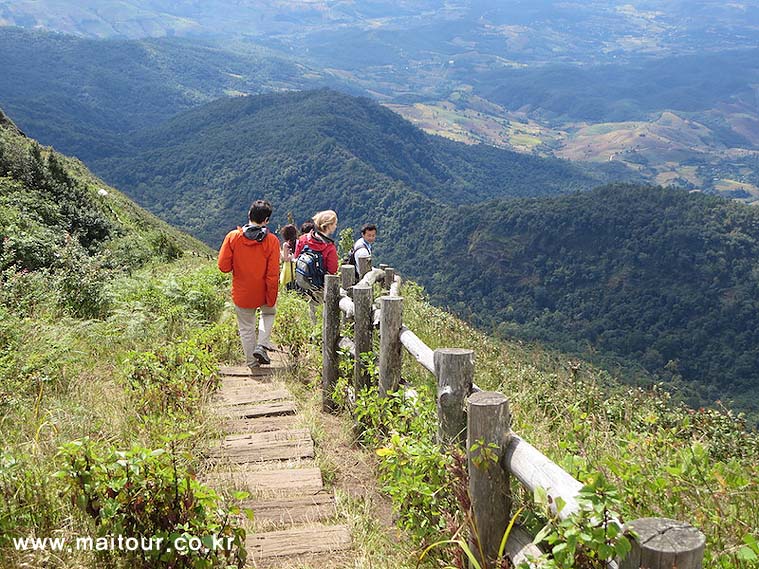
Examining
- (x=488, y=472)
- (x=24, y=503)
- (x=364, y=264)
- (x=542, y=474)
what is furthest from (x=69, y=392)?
(x=364, y=264)

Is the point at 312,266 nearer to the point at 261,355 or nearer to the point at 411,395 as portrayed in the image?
the point at 261,355

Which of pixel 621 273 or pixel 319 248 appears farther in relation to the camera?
pixel 621 273

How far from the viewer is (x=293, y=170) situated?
5837 inches

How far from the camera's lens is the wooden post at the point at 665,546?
5.00 ft

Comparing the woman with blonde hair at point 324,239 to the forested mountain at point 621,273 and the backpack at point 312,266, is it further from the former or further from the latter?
the forested mountain at point 621,273

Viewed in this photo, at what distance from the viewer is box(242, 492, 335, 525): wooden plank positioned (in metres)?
3.22

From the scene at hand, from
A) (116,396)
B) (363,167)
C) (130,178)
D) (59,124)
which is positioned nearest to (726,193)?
(363,167)

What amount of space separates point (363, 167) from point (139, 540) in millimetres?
142267

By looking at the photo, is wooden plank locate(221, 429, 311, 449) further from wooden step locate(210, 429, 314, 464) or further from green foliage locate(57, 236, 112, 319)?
green foliage locate(57, 236, 112, 319)

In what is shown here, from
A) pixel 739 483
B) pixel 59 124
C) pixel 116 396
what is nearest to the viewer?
pixel 739 483

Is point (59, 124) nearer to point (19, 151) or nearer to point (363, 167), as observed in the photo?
point (363, 167)

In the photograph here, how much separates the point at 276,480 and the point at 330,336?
157 cm

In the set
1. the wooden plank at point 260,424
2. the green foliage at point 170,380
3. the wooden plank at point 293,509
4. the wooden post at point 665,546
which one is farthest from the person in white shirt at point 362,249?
the wooden post at point 665,546

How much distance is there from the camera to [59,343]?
16.7 ft
